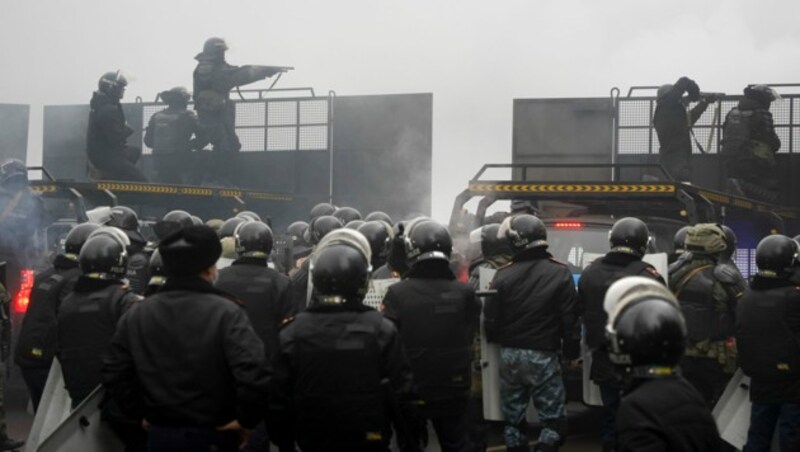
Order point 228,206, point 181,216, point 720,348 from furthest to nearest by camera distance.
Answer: point 228,206 → point 181,216 → point 720,348

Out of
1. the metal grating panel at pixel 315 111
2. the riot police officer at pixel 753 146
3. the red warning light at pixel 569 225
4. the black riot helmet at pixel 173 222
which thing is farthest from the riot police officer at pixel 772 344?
the metal grating panel at pixel 315 111

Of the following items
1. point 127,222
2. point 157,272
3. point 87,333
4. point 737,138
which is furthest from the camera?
point 737,138

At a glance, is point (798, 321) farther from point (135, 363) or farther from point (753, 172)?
point (753, 172)

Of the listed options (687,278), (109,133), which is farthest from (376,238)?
(109,133)

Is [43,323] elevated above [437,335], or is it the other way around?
[437,335]

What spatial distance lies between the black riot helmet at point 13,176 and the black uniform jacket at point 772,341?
8164 mm

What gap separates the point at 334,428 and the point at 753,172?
36.5ft

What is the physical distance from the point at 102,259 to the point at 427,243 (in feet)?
6.73

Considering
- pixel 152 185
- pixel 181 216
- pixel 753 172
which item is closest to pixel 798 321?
pixel 181 216

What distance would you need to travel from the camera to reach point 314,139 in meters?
19.0

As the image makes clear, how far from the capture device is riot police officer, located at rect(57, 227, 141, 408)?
8.49m

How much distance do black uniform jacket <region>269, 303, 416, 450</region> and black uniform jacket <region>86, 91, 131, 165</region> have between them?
11.8 metres

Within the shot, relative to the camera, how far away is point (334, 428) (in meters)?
6.52

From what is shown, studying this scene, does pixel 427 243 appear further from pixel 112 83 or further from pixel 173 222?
pixel 112 83
